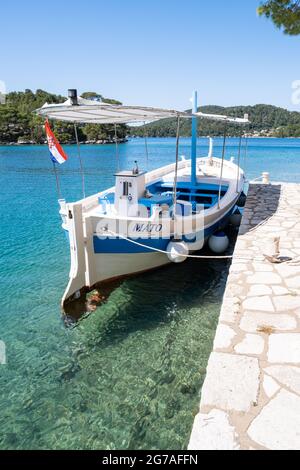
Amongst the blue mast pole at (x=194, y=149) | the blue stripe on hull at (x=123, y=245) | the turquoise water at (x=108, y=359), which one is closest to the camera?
the turquoise water at (x=108, y=359)

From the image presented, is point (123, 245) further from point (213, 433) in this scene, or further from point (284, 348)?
point (213, 433)

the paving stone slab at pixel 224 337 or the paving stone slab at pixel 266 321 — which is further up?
the paving stone slab at pixel 266 321

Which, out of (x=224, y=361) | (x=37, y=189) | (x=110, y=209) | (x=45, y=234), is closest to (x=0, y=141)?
(x=37, y=189)

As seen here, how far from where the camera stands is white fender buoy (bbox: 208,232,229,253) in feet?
28.2

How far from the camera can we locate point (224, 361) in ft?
10.8

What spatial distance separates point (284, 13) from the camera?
7.25 meters

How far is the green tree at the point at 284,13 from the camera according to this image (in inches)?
282

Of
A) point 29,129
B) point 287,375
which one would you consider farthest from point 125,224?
point 29,129

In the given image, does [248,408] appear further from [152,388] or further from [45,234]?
[45,234]

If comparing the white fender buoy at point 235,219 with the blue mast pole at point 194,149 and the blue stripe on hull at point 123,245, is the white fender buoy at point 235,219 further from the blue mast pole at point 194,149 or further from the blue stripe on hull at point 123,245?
the blue stripe on hull at point 123,245

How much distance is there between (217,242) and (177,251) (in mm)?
1852

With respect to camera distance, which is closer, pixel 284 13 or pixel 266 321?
pixel 266 321

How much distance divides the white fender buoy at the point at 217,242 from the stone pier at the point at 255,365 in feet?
8.51

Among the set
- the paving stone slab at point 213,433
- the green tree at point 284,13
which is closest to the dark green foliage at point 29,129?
the green tree at point 284,13
